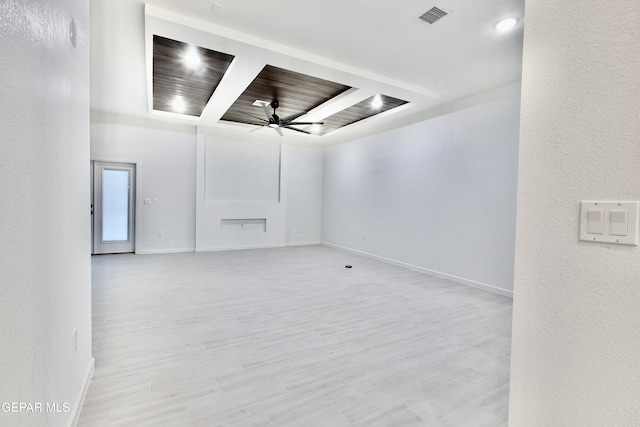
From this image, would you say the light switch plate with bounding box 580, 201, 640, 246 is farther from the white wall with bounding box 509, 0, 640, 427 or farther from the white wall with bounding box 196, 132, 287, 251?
the white wall with bounding box 196, 132, 287, 251

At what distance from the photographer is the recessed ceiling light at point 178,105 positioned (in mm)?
5102

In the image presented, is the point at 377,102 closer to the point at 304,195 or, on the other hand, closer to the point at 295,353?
the point at 304,195

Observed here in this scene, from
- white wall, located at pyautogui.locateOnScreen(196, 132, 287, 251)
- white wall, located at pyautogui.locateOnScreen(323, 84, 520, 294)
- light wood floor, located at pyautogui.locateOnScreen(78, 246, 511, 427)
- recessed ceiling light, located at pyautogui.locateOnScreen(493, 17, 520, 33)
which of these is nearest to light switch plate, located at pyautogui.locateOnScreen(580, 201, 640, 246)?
light wood floor, located at pyautogui.locateOnScreen(78, 246, 511, 427)

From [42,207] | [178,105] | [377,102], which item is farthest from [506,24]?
[178,105]

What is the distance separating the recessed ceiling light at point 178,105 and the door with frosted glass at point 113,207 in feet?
5.63

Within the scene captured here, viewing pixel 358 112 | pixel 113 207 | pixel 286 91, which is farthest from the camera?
pixel 113 207

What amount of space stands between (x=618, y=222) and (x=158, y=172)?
726 cm

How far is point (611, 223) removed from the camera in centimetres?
85

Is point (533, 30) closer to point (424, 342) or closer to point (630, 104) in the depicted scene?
point (630, 104)

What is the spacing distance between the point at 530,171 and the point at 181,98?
5364 mm

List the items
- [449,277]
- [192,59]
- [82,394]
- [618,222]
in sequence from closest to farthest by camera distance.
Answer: [618,222], [82,394], [192,59], [449,277]

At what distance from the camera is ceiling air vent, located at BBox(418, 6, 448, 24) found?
2.60 metres

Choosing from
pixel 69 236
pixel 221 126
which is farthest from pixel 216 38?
pixel 221 126

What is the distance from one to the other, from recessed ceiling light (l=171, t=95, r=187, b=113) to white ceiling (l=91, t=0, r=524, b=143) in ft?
1.84
